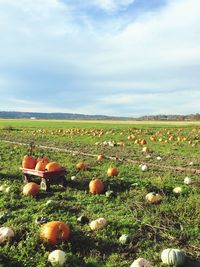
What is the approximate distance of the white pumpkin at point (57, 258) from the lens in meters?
7.22

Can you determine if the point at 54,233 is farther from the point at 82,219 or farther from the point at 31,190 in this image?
the point at 31,190

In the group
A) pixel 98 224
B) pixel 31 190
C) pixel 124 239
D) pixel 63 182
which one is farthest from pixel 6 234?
pixel 63 182

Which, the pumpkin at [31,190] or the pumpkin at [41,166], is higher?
the pumpkin at [41,166]

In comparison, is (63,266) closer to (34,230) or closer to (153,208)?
(34,230)

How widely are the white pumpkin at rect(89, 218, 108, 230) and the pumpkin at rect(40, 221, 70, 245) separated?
2.39 feet

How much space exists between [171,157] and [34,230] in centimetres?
1393

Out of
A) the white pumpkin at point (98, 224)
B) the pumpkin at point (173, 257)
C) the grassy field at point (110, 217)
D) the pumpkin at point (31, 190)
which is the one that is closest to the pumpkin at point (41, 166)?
the grassy field at point (110, 217)

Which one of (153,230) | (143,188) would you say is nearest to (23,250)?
(153,230)

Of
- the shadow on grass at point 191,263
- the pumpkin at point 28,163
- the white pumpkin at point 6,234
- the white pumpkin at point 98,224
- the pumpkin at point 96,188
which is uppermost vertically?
the pumpkin at point 28,163

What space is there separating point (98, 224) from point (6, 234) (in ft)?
6.89

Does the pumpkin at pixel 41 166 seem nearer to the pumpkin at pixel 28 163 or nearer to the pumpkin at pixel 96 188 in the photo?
the pumpkin at pixel 28 163

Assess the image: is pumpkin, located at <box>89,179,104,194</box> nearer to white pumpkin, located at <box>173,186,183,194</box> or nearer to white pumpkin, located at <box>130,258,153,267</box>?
white pumpkin, located at <box>173,186,183,194</box>

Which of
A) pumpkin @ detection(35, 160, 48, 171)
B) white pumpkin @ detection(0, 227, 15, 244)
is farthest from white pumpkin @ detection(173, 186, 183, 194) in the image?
white pumpkin @ detection(0, 227, 15, 244)

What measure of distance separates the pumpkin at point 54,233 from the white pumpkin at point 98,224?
73 centimetres
